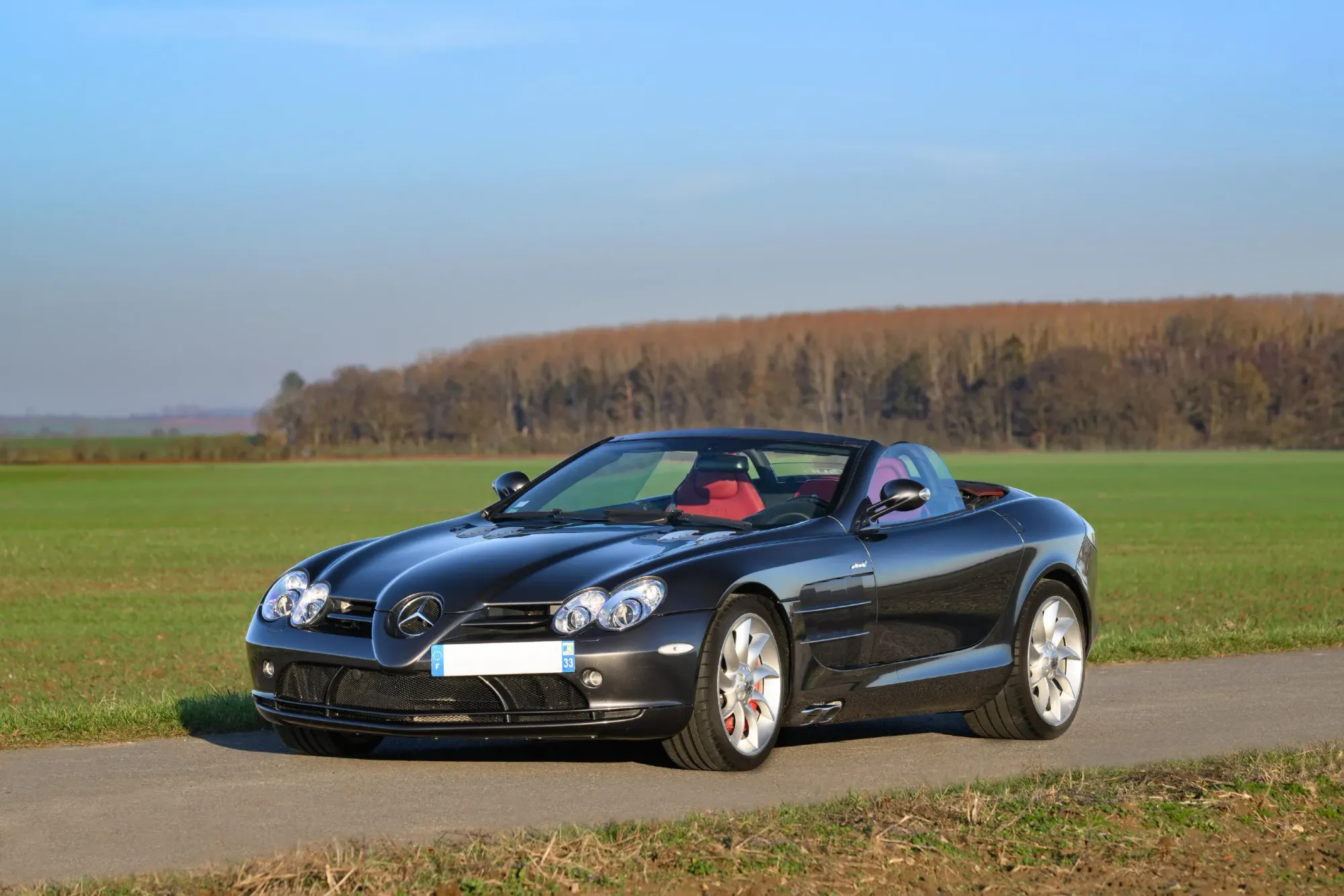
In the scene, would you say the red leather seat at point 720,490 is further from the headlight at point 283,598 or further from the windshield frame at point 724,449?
the headlight at point 283,598

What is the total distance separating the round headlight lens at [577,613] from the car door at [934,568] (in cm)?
150

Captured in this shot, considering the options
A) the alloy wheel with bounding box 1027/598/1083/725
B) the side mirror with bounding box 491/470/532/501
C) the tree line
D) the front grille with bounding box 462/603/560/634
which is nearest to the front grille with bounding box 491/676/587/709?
the front grille with bounding box 462/603/560/634

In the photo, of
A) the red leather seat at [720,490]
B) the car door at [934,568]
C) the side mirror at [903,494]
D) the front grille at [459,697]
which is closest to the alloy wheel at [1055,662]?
the car door at [934,568]

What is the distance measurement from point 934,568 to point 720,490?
104 centimetres

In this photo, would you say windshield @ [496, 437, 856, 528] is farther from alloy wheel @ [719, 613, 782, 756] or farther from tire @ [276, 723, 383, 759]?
tire @ [276, 723, 383, 759]

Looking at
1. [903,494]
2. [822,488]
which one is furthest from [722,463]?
[903,494]

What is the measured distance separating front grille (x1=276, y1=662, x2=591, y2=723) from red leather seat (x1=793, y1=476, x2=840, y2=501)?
6.12ft

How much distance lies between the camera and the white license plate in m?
7.21

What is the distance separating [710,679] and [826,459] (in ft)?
6.31

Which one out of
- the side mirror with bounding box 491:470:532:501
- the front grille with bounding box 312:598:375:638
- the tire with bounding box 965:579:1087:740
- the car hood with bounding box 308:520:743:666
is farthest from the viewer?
the side mirror with bounding box 491:470:532:501

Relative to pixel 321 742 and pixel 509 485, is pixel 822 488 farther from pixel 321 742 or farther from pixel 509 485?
pixel 321 742

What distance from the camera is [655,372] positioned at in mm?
181875

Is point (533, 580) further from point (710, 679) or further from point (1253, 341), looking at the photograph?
point (1253, 341)

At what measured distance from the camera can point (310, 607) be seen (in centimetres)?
771
